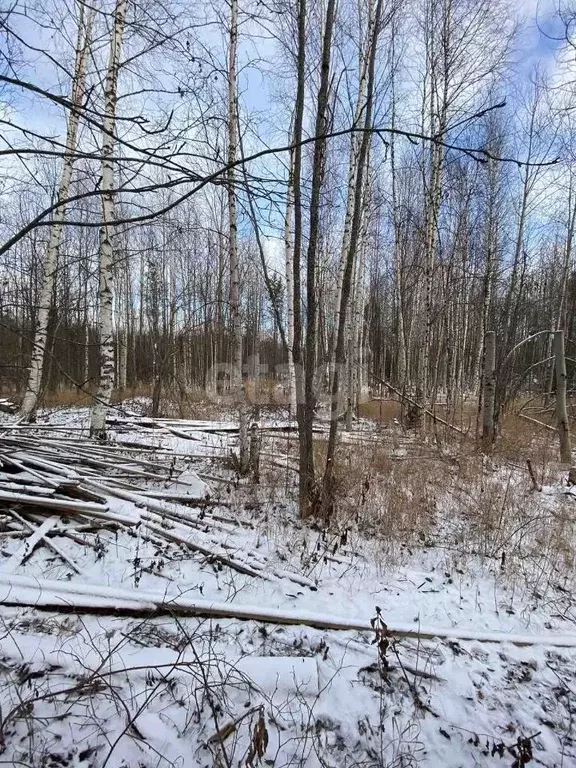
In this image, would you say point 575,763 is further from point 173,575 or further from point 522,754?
point 173,575

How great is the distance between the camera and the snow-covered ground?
1778 millimetres

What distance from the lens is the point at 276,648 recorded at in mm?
2355

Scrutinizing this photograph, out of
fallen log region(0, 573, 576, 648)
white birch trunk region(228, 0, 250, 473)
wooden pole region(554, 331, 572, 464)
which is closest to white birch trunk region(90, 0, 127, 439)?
white birch trunk region(228, 0, 250, 473)

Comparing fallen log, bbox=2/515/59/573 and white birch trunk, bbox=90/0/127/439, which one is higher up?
white birch trunk, bbox=90/0/127/439

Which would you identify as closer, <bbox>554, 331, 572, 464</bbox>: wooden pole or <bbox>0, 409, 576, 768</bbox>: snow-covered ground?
<bbox>0, 409, 576, 768</bbox>: snow-covered ground

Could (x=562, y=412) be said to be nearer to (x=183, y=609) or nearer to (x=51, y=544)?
(x=183, y=609)

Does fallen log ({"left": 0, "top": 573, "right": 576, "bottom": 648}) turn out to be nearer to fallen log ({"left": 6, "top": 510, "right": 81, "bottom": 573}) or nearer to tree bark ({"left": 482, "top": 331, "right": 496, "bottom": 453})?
fallen log ({"left": 6, "top": 510, "right": 81, "bottom": 573})

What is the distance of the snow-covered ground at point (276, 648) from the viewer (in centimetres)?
178

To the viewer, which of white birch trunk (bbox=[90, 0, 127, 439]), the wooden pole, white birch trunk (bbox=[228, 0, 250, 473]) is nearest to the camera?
white birch trunk (bbox=[228, 0, 250, 473])

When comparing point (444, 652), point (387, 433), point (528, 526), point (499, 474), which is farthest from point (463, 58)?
point (444, 652)

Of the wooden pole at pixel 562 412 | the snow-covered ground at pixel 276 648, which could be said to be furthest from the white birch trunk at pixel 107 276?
the wooden pole at pixel 562 412

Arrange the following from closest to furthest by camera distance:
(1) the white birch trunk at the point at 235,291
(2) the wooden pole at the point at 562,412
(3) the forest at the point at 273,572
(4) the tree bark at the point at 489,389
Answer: (3) the forest at the point at 273,572 → (1) the white birch trunk at the point at 235,291 → (2) the wooden pole at the point at 562,412 → (4) the tree bark at the point at 489,389

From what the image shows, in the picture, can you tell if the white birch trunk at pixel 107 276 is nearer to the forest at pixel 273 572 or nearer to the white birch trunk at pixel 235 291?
the forest at pixel 273 572

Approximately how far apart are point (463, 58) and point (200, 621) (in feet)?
41.1
